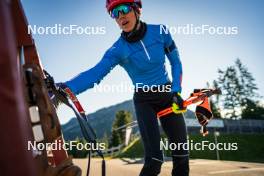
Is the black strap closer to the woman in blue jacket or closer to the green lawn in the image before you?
the woman in blue jacket

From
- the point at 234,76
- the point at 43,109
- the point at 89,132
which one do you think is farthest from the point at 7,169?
the point at 234,76

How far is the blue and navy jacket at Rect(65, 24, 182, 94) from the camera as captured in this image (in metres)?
3.70

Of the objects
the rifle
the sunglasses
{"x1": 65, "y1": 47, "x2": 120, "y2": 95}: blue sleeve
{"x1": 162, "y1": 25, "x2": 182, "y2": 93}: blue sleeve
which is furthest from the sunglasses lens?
the rifle

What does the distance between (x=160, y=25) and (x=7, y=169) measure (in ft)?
11.4

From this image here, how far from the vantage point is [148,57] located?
3.76 m

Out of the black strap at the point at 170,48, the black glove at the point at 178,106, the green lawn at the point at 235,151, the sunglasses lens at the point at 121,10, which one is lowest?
the green lawn at the point at 235,151

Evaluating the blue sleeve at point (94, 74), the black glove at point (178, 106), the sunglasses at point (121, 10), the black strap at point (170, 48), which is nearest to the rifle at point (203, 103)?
the black glove at point (178, 106)

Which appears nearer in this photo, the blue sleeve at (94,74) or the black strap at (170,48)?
the blue sleeve at (94,74)

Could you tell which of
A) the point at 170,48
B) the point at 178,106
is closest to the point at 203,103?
the point at 178,106

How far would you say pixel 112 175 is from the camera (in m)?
9.23

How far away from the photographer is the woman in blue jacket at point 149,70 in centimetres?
343

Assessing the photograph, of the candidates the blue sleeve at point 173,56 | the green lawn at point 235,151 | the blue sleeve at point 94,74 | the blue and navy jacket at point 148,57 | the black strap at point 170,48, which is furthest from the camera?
the green lawn at point 235,151

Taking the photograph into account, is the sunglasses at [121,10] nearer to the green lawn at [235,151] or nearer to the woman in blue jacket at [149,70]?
the woman in blue jacket at [149,70]

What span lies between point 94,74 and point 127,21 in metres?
1.00
